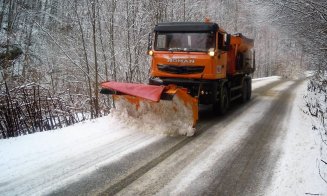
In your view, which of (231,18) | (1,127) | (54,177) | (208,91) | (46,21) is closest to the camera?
(54,177)

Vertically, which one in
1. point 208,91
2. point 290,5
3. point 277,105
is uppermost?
point 290,5

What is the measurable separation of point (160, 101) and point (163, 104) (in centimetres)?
9

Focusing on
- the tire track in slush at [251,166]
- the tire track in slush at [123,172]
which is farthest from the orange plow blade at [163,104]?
the tire track in slush at [251,166]

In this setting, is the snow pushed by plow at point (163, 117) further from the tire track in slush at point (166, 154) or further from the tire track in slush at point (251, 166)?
the tire track in slush at point (251, 166)

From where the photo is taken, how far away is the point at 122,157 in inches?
230

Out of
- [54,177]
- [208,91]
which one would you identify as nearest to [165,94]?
[208,91]

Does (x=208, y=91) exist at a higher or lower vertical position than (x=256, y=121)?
higher

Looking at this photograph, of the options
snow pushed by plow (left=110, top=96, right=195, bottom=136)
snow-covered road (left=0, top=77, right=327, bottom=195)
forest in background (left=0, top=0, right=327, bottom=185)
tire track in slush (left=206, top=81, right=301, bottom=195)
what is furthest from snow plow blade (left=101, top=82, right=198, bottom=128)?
forest in background (left=0, top=0, right=327, bottom=185)

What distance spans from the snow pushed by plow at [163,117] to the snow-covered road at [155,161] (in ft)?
0.37

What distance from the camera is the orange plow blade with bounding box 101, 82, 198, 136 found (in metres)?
7.36

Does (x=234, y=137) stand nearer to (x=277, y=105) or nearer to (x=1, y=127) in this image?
(x=1, y=127)

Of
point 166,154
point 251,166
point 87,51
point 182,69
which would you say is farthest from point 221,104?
point 87,51

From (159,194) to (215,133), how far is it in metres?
3.74

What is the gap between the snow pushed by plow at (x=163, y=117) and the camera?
24.8 ft
